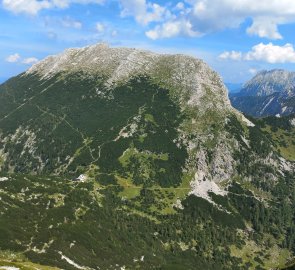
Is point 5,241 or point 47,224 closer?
point 5,241

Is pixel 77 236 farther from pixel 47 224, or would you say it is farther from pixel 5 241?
pixel 5 241

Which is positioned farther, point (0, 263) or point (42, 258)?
point (42, 258)

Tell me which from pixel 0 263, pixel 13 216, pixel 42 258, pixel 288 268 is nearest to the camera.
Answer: pixel 288 268

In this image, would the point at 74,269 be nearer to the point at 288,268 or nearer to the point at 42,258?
the point at 42,258

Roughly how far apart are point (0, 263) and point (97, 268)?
59.8m

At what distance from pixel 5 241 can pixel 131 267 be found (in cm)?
5687

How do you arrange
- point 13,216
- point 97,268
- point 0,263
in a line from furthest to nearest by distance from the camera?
point 13,216, point 97,268, point 0,263

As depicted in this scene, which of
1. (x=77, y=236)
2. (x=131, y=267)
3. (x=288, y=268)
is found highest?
(x=288, y=268)

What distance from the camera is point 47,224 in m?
198

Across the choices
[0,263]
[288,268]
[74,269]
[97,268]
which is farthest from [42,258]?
[288,268]

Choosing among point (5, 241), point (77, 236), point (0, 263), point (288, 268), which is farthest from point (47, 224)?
point (288, 268)

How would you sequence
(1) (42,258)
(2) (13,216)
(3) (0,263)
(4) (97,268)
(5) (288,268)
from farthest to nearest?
1. (2) (13,216)
2. (4) (97,268)
3. (1) (42,258)
4. (3) (0,263)
5. (5) (288,268)

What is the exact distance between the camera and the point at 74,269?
170750mm

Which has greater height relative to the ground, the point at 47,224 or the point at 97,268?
the point at 47,224
